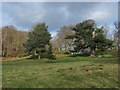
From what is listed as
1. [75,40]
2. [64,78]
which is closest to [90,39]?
[75,40]

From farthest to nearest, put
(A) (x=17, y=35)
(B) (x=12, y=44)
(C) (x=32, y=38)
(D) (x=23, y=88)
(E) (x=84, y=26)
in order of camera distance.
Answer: (A) (x=17, y=35) → (B) (x=12, y=44) → (E) (x=84, y=26) → (C) (x=32, y=38) → (D) (x=23, y=88)

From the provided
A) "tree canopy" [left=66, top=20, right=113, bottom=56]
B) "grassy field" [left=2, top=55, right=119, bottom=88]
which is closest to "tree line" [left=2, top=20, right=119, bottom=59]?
"tree canopy" [left=66, top=20, right=113, bottom=56]

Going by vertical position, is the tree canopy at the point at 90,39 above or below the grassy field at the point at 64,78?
Result: above

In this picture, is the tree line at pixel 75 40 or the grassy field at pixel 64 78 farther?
the tree line at pixel 75 40

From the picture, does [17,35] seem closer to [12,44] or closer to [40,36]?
[12,44]

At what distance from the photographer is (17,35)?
127 ft

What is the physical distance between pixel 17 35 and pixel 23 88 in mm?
37912

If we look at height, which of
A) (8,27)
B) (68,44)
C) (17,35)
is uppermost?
(8,27)

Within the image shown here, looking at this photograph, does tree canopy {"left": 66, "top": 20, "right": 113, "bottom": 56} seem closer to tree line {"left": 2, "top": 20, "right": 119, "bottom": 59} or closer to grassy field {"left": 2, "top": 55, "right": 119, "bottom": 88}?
tree line {"left": 2, "top": 20, "right": 119, "bottom": 59}

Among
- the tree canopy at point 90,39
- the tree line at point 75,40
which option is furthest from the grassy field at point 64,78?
the tree canopy at point 90,39

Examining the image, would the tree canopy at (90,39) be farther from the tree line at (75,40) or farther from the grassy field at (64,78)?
the grassy field at (64,78)

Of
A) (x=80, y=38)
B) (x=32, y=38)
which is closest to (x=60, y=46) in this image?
(x=80, y=38)

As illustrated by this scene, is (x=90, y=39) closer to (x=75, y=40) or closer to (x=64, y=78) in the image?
(x=75, y=40)

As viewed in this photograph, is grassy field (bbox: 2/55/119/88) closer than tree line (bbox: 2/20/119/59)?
Yes
